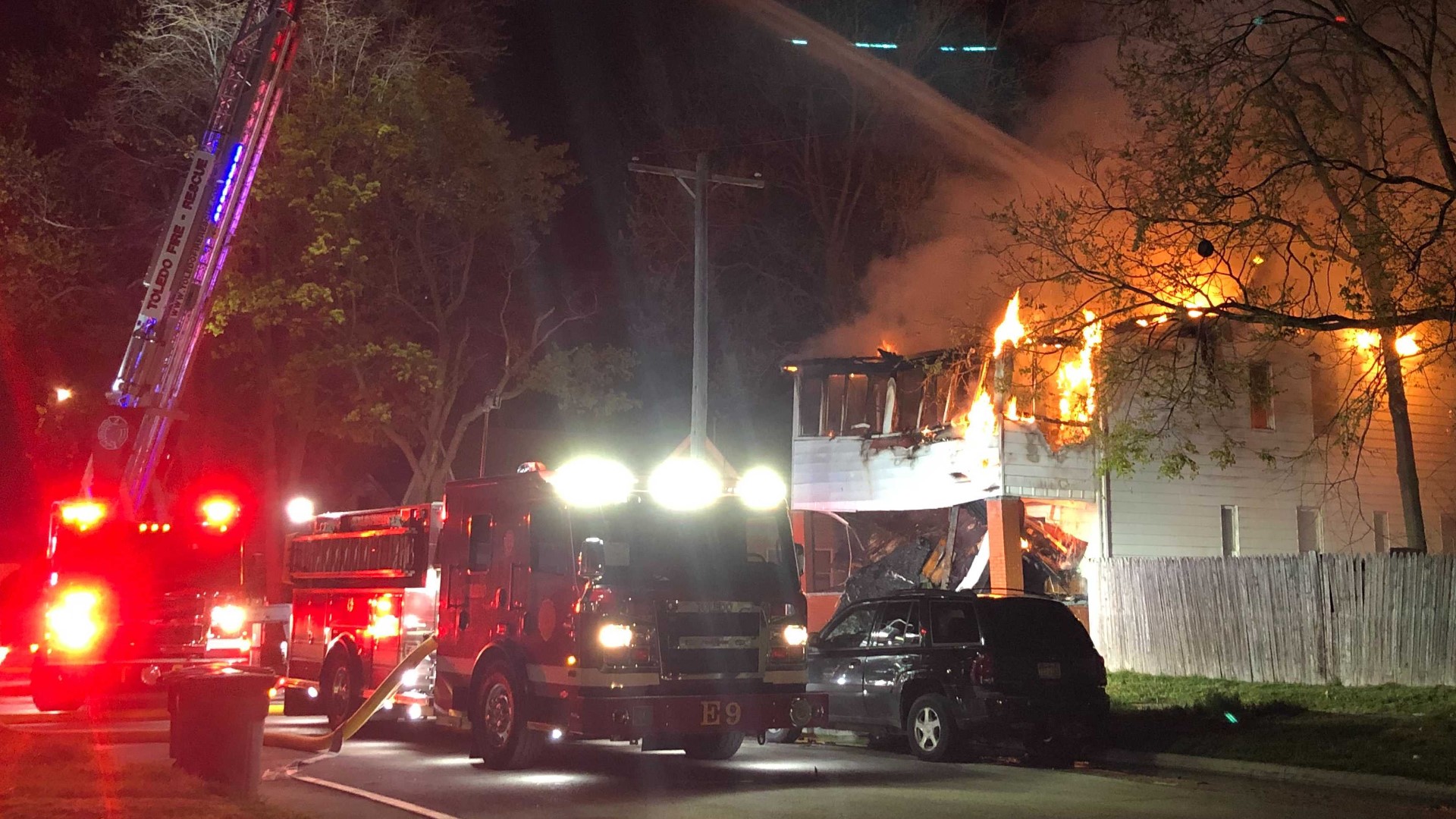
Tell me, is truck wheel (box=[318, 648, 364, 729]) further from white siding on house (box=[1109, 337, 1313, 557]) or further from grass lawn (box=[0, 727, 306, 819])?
white siding on house (box=[1109, 337, 1313, 557])

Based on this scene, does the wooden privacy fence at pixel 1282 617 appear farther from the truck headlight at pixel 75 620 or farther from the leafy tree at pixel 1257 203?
the truck headlight at pixel 75 620

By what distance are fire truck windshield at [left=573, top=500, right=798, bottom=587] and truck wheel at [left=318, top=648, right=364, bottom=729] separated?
417cm

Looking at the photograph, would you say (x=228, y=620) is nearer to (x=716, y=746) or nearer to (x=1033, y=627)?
(x=716, y=746)

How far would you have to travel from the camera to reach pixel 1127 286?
1377 centimetres

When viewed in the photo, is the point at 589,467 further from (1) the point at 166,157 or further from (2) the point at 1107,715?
(1) the point at 166,157

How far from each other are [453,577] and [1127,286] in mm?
7380

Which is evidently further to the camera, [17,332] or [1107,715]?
[17,332]

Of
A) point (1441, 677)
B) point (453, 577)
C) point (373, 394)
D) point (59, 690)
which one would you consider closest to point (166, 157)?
point (373, 394)

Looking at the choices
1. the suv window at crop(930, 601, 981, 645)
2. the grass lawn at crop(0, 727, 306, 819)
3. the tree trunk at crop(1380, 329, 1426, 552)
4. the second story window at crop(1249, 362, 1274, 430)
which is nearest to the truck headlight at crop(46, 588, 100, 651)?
the grass lawn at crop(0, 727, 306, 819)

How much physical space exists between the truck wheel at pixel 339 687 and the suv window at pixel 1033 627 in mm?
6432

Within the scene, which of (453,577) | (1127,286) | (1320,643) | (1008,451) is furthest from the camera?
(1008,451)

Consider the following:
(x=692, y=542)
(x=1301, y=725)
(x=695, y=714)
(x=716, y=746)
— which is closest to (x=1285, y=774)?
(x=1301, y=725)

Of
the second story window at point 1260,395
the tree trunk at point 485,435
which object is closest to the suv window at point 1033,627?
the second story window at point 1260,395

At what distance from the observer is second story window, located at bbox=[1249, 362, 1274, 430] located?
50.9 ft
